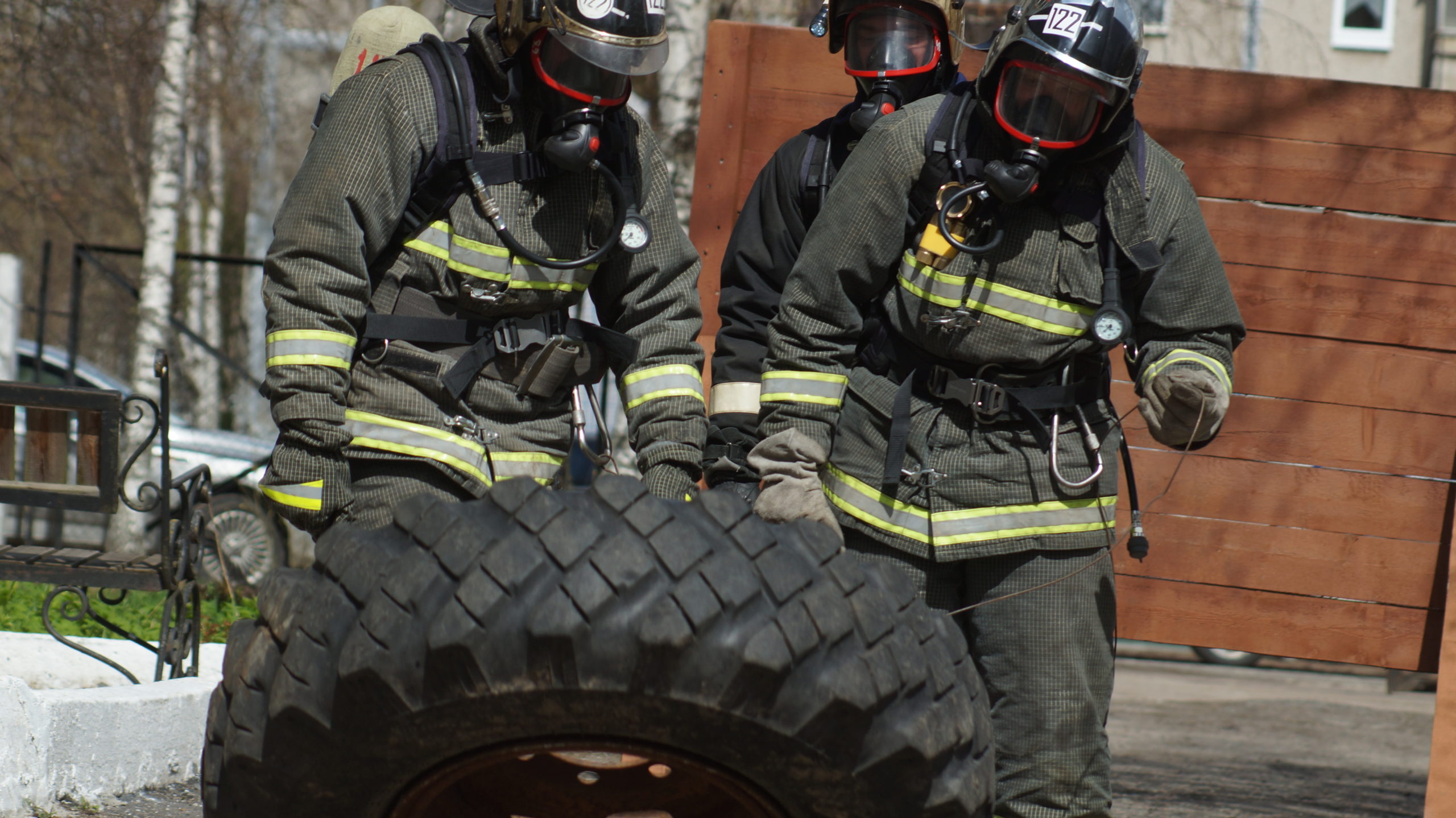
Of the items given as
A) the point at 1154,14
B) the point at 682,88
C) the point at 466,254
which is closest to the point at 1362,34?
the point at 1154,14

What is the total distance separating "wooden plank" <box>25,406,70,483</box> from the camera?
4133 mm

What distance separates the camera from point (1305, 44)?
1313cm

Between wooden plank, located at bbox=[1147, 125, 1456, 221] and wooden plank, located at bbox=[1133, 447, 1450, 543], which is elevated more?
wooden plank, located at bbox=[1147, 125, 1456, 221]

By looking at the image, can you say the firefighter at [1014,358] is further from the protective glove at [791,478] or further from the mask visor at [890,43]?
the mask visor at [890,43]

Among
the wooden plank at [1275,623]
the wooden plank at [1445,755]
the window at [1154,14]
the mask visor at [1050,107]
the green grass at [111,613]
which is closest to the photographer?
the mask visor at [1050,107]

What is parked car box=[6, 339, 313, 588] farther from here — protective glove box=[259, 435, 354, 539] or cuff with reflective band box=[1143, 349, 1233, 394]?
cuff with reflective band box=[1143, 349, 1233, 394]

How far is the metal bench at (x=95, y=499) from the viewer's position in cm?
399

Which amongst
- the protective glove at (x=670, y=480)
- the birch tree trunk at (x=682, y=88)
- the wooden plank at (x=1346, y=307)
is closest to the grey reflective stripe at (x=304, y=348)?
the protective glove at (x=670, y=480)

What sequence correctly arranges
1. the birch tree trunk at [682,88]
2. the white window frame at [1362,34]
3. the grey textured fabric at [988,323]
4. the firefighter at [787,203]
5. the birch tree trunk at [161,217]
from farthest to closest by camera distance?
1. the white window frame at [1362,34]
2. the birch tree trunk at [161,217]
3. the birch tree trunk at [682,88]
4. the firefighter at [787,203]
5. the grey textured fabric at [988,323]

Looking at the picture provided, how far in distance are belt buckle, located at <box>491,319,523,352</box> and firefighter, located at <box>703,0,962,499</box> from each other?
635 mm

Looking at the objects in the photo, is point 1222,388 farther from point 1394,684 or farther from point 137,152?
point 137,152

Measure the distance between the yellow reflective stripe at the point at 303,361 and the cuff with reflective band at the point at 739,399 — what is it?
1.01 metres

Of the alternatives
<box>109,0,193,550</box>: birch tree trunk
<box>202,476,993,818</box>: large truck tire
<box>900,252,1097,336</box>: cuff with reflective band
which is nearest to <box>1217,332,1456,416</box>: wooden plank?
<box>900,252,1097,336</box>: cuff with reflective band

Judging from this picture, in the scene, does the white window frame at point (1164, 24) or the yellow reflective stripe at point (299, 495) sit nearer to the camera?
the yellow reflective stripe at point (299, 495)
